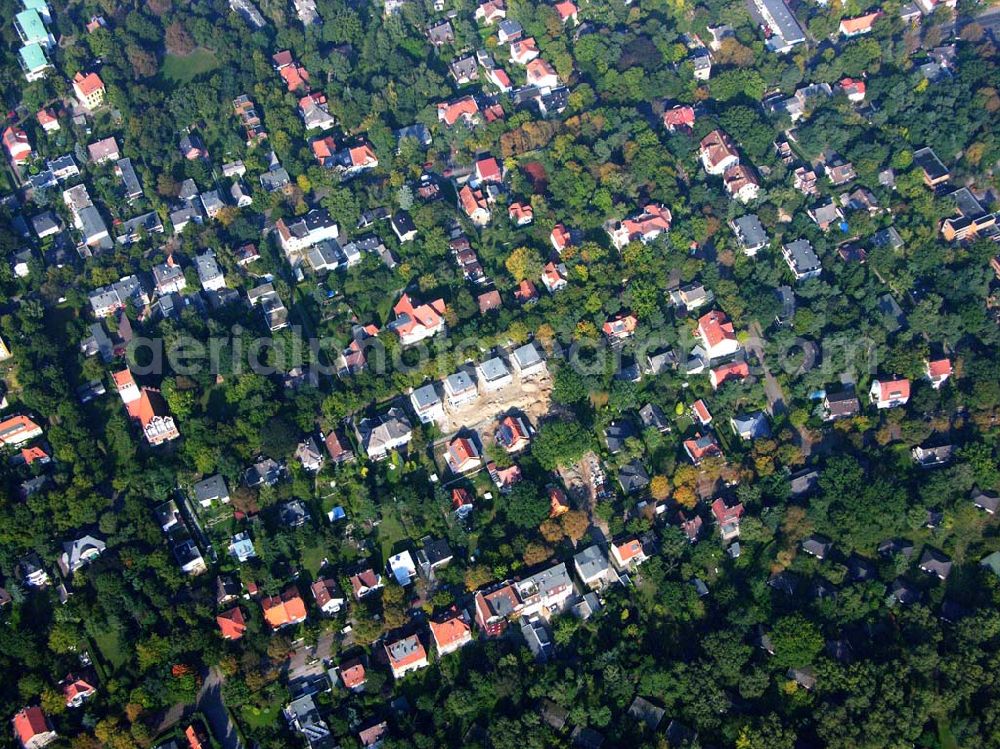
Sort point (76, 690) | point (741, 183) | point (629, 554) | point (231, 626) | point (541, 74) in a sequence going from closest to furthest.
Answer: point (76, 690)
point (231, 626)
point (629, 554)
point (741, 183)
point (541, 74)

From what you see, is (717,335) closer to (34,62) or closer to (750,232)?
(750,232)

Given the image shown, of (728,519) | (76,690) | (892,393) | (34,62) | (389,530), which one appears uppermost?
(34,62)


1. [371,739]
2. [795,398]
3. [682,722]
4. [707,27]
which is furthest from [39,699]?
[707,27]

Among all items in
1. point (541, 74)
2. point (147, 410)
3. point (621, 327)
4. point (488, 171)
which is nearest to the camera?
point (147, 410)

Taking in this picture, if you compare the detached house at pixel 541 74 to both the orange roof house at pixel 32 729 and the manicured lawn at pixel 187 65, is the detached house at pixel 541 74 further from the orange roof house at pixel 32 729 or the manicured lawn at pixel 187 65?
the orange roof house at pixel 32 729

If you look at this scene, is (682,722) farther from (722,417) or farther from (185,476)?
(185,476)

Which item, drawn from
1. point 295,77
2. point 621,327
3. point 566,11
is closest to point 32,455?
point 295,77

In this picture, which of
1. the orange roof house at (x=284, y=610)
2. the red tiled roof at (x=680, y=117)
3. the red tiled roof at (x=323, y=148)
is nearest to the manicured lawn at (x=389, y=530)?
the orange roof house at (x=284, y=610)
